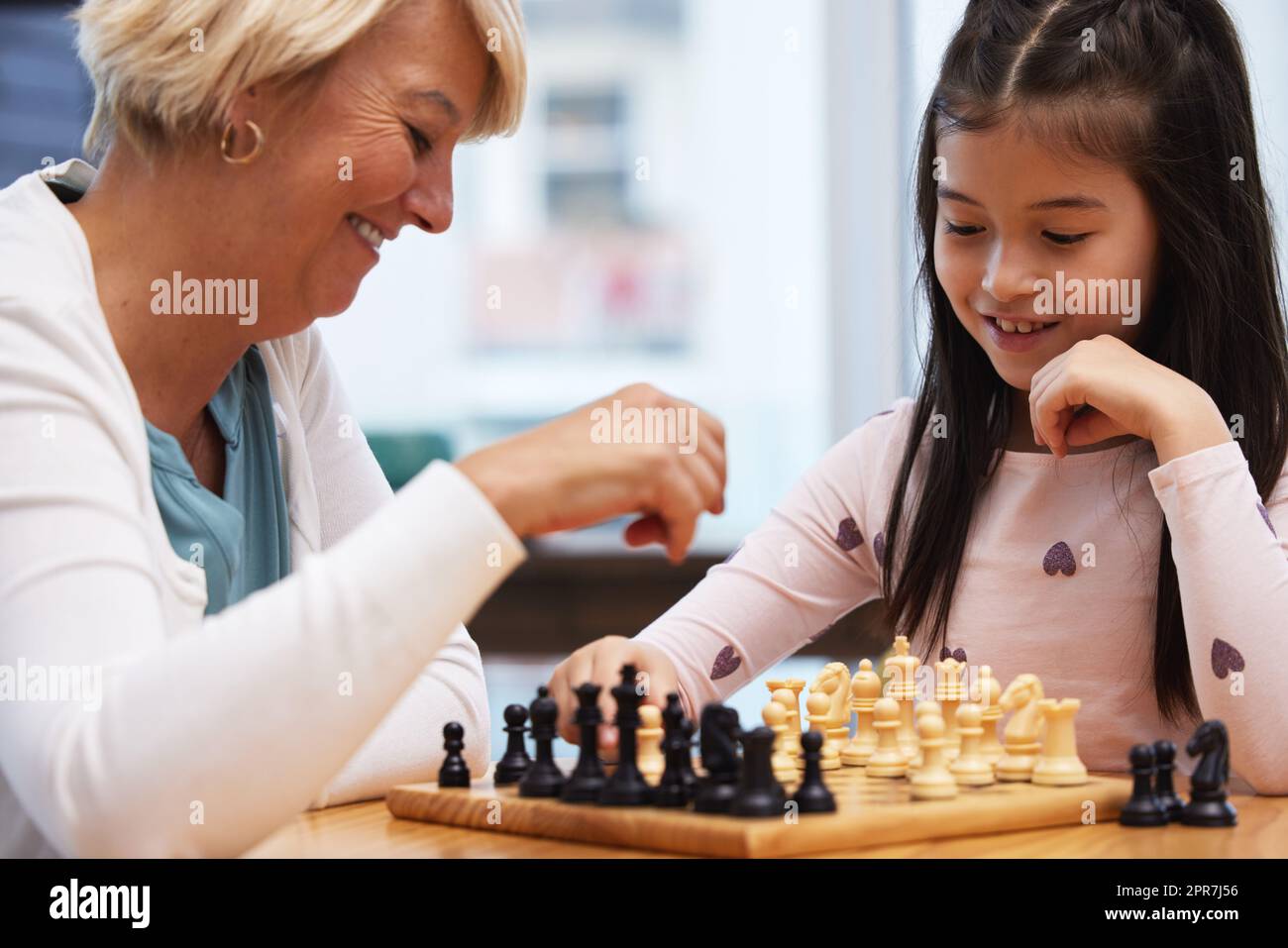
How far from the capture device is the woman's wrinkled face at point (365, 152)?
Result: 120 cm

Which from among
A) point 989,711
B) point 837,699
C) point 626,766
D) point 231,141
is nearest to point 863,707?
point 837,699

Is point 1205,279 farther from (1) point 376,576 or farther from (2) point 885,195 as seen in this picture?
(2) point 885,195

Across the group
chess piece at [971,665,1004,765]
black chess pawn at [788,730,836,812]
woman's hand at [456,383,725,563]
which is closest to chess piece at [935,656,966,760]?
chess piece at [971,665,1004,765]

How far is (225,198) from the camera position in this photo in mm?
1226

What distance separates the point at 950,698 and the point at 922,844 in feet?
0.88

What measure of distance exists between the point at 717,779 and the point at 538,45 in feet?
27.0

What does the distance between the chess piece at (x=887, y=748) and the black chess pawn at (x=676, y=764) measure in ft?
0.76

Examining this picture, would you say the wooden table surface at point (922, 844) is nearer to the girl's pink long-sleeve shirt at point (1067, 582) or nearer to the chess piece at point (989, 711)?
the chess piece at point (989, 711)

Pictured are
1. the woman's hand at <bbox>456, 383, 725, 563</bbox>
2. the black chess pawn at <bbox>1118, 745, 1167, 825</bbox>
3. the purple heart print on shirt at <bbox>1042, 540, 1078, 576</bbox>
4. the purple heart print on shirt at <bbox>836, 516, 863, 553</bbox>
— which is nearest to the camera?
the woman's hand at <bbox>456, 383, 725, 563</bbox>

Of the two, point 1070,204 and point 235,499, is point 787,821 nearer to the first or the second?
point 235,499

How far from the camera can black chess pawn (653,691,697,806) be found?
103cm

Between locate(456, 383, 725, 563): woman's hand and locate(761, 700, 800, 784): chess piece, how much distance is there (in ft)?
0.77

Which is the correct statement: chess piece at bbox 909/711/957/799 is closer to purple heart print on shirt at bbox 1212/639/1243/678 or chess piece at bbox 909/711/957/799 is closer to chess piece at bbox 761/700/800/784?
chess piece at bbox 761/700/800/784

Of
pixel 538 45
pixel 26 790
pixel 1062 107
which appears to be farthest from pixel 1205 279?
pixel 538 45
